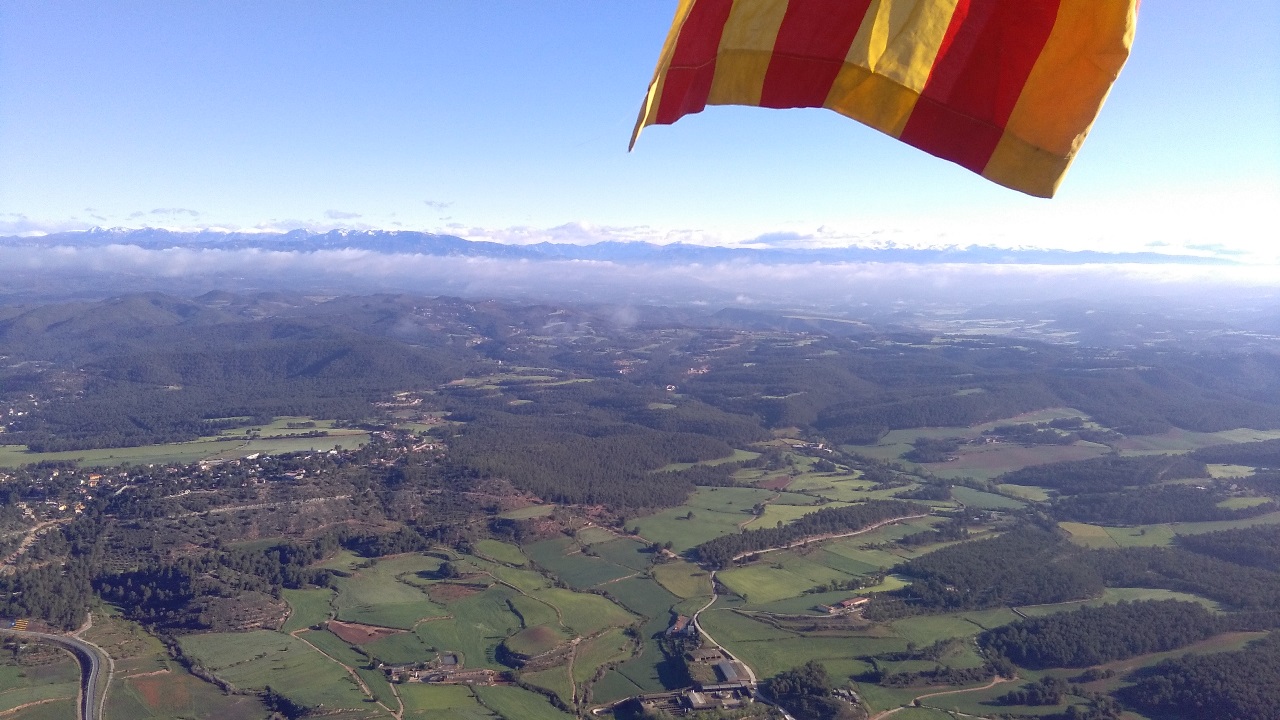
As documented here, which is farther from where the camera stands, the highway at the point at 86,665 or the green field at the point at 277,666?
the green field at the point at 277,666

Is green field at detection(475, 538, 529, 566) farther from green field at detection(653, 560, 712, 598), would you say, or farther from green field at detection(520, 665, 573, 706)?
green field at detection(520, 665, 573, 706)

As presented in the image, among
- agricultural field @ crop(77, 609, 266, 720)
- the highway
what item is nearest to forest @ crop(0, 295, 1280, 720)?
the highway

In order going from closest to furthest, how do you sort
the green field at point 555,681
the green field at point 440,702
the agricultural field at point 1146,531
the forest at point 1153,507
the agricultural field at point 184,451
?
the green field at point 440,702 < the green field at point 555,681 < the agricultural field at point 1146,531 < the forest at point 1153,507 < the agricultural field at point 184,451

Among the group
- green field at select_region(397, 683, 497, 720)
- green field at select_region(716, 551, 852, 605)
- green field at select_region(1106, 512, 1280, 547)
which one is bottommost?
green field at select_region(397, 683, 497, 720)

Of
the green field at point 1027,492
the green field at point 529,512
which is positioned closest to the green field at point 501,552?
the green field at point 529,512

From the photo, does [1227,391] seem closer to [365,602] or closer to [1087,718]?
[1087,718]

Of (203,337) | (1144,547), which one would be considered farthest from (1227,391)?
(203,337)

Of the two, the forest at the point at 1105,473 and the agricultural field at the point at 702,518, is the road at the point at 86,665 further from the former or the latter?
the forest at the point at 1105,473
